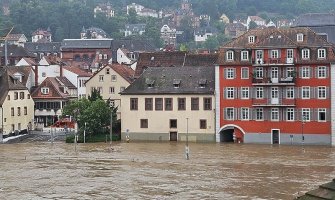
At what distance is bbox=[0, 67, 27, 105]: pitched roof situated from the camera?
8456 cm

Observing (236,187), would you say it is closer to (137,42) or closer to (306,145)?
(306,145)

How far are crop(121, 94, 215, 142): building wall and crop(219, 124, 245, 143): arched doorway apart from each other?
1.01 meters

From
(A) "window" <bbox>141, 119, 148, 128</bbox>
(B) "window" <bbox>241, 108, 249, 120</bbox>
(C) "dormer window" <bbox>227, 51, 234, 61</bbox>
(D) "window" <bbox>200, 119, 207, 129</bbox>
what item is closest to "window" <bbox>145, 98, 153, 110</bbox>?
(A) "window" <bbox>141, 119, 148, 128</bbox>

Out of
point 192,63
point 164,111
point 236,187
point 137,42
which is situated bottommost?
point 236,187

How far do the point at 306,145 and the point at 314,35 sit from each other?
34.4 feet

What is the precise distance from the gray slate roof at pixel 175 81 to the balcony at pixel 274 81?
15.5 ft

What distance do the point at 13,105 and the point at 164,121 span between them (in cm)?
1791

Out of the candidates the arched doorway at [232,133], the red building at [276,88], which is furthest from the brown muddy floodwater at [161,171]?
the red building at [276,88]

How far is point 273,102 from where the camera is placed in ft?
245

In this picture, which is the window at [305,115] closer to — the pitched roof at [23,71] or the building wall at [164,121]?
the building wall at [164,121]

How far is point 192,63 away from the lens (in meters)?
90.5

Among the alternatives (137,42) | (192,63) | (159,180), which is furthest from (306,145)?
(137,42)

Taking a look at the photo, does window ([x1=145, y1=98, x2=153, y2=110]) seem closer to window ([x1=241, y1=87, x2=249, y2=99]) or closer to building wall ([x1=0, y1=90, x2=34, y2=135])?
window ([x1=241, y1=87, x2=249, y2=99])

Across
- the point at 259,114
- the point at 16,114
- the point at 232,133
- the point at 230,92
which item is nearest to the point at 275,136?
the point at 259,114
